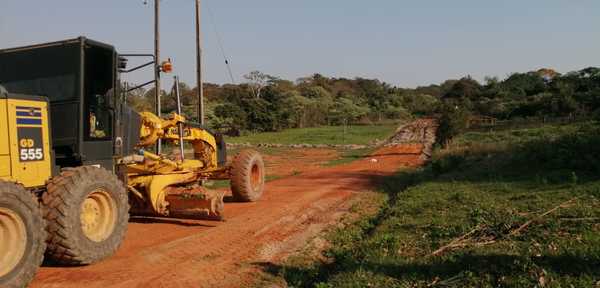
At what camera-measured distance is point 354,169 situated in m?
21.6

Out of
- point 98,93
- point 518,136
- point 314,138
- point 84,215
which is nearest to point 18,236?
point 84,215

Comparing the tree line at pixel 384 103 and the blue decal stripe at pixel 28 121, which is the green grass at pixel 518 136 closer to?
the tree line at pixel 384 103

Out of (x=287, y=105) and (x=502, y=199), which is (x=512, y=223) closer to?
(x=502, y=199)

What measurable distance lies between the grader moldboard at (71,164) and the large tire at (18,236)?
1 cm

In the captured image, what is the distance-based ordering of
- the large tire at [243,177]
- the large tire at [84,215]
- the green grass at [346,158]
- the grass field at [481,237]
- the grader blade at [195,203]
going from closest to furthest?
the grass field at [481,237], the large tire at [84,215], the grader blade at [195,203], the large tire at [243,177], the green grass at [346,158]

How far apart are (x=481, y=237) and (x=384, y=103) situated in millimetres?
74669

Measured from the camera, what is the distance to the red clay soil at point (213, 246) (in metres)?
6.30

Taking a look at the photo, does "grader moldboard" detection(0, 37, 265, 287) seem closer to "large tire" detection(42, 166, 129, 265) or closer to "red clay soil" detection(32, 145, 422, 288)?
"large tire" detection(42, 166, 129, 265)

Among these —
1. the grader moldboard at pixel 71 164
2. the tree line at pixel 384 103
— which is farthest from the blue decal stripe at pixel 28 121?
the tree line at pixel 384 103

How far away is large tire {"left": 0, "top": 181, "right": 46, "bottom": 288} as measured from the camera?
5441mm

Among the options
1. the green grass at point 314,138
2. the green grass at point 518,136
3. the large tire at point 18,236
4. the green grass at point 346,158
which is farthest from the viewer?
the green grass at point 314,138

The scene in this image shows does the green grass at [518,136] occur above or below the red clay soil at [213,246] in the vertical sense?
above

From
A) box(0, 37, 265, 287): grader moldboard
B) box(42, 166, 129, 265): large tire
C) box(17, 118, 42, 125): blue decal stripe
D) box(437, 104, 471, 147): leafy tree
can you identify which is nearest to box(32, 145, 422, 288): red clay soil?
box(42, 166, 129, 265): large tire

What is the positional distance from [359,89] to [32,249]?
341ft
